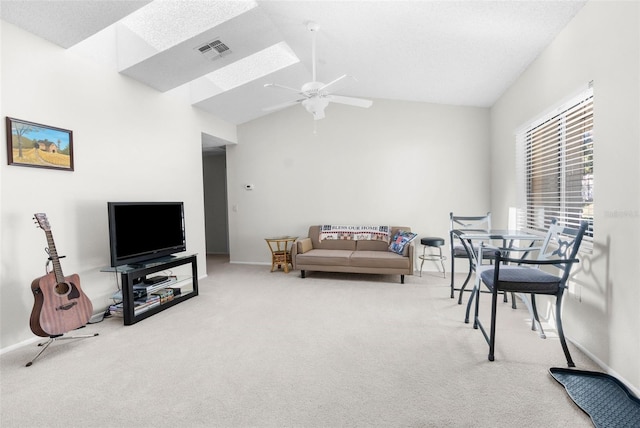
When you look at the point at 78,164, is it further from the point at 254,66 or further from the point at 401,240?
the point at 401,240

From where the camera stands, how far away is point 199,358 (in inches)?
93.3

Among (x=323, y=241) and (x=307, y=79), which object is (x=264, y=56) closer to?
(x=307, y=79)

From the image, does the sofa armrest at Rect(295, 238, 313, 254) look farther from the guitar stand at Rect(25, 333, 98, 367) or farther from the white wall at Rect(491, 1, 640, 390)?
the white wall at Rect(491, 1, 640, 390)

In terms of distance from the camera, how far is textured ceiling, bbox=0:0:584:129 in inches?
102

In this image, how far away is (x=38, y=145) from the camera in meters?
2.76

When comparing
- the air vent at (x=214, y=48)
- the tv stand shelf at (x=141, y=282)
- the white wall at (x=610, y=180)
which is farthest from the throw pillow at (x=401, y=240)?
the air vent at (x=214, y=48)

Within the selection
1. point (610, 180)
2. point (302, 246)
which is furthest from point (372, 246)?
point (610, 180)

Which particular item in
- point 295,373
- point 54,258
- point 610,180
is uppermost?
point 610,180

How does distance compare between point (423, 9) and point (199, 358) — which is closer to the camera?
point (199, 358)

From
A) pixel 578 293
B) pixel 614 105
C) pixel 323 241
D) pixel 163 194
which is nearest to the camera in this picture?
pixel 614 105

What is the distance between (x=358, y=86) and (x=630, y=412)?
4.50 m

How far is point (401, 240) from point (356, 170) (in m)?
1.53

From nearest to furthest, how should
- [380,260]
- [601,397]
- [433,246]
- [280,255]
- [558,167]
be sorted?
1. [601,397]
2. [558,167]
3. [380,260]
4. [433,246]
5. [280,255]

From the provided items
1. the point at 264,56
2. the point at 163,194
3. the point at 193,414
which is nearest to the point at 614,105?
the point at 193,414
